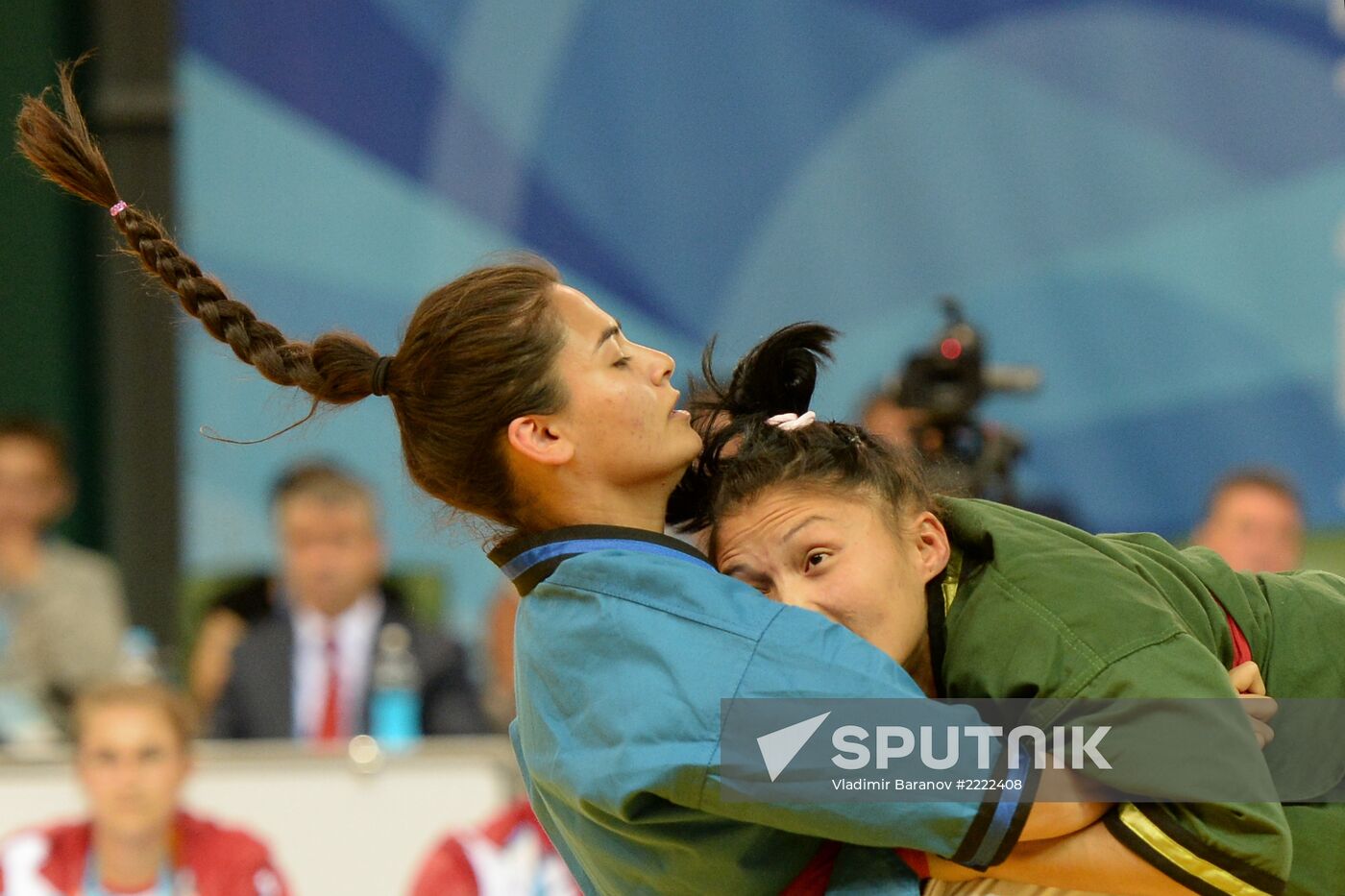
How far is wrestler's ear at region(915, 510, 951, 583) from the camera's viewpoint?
1.70 meters

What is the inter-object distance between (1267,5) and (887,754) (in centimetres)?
380

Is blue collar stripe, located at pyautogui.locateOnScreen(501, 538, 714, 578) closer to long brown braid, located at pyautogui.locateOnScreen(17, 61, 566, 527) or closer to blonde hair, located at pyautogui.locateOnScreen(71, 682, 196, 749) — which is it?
long brown braid, located at pyautogui.locateOnScreen(17, 61, 566, 527)

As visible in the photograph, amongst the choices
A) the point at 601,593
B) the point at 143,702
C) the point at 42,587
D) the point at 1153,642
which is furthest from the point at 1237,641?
the point at 42,587

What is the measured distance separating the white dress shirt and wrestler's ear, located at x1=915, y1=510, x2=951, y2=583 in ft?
8.04

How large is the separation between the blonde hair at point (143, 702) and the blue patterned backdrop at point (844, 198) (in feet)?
4.35

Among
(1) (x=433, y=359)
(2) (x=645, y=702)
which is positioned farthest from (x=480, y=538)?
(2) (x=645, y=702)

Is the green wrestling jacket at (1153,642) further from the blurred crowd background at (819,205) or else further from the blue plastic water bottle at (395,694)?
the blurred crowd background at (819,205)

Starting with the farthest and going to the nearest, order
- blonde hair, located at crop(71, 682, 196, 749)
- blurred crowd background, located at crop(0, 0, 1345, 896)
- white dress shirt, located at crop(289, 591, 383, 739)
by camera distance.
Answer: blurred crowd background, located at crop(0, 0, 1345, 896) → white dress shirt, located at crop(289, 591, 383, 739) → blonde hair, located at crop(71, 682, 196, 749)

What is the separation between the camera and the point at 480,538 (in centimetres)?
184

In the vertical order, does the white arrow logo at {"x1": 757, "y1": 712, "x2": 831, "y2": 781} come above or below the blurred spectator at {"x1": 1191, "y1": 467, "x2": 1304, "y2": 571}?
above

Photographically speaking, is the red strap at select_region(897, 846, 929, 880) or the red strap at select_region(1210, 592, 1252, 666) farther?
the red strap at select_region(1210, 592, 1252, 666)

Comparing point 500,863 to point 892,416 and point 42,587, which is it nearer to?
point 892,416

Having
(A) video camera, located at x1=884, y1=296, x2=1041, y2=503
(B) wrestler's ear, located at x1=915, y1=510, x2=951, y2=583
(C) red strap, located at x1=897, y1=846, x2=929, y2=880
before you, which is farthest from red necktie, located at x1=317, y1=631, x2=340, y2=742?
(C) red strap, located at x1=897, y1=846, x2=929, y2=880
